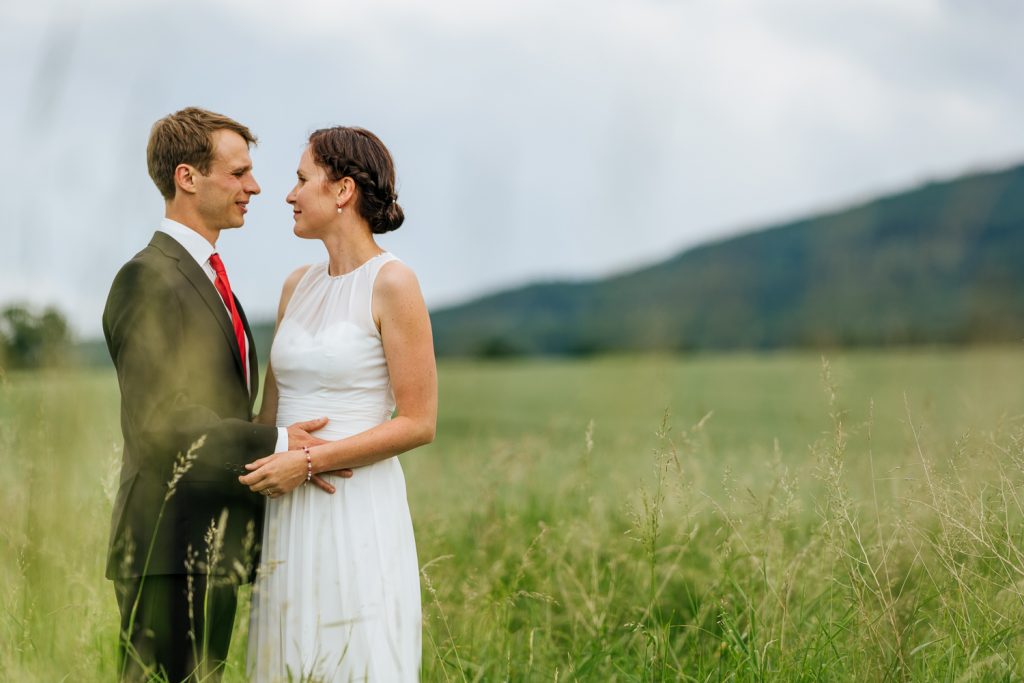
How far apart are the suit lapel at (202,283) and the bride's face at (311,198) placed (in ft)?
1.11

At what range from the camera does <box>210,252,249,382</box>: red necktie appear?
9.14ft

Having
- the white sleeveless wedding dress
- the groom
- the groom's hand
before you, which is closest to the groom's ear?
the groom

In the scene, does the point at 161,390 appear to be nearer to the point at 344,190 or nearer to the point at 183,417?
the point at 183,417

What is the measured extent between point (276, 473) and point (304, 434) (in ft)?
0.50

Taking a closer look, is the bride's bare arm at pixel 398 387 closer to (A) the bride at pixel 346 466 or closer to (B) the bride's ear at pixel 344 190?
(A) the bride at pixel 346 466

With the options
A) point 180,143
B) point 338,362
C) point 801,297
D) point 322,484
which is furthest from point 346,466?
point 801,297

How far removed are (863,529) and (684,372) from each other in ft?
85.6

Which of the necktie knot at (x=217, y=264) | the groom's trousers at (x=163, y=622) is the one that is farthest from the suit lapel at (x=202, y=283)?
the groom's trousers at (x=163, y=622)

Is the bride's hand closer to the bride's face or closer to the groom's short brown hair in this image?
the bride's face

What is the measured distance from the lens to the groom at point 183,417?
2.51 metres

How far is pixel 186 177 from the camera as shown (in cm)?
278

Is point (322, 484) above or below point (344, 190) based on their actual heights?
below

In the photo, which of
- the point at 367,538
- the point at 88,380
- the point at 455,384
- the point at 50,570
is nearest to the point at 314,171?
the point at 88,380

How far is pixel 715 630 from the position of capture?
12.0 feet
